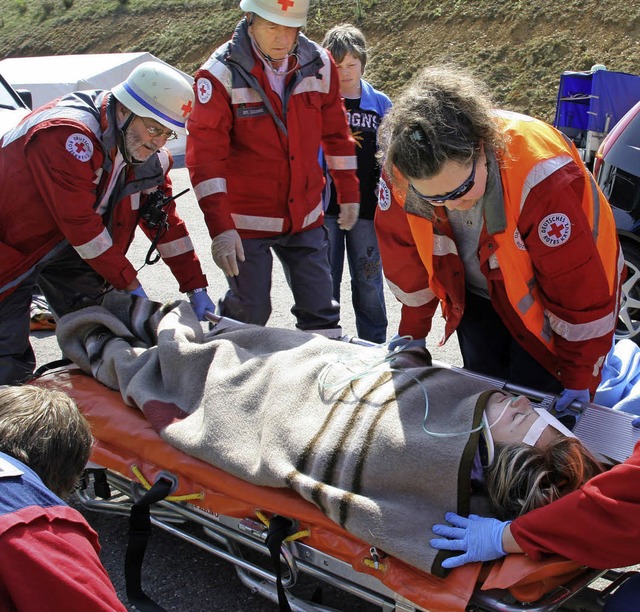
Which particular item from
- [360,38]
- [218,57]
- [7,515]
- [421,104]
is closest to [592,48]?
[360,38]

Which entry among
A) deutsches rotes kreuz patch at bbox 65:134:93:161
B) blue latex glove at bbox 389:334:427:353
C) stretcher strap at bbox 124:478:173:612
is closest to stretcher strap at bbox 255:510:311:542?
stretcher strap at bbox 124:478:173:612

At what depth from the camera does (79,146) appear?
319cm

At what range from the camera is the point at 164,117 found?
10.7ft

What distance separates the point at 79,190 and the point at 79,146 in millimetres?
187

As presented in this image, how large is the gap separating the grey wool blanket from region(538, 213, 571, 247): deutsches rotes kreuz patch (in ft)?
1.92

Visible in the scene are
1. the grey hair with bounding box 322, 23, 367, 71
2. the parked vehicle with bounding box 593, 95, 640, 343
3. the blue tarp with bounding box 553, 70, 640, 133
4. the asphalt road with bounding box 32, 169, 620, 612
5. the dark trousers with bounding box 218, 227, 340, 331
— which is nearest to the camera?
the asphalt road with bounding box 32, 169, 620, 612

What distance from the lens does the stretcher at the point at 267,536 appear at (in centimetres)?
208

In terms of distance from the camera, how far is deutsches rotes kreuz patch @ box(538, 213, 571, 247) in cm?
245

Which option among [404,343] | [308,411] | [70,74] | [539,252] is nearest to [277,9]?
[404,343]

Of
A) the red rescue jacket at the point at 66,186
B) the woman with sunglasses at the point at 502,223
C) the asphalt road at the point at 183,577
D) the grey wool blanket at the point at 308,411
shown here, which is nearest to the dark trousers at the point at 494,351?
the woman with sunglasses at the point at 502,223

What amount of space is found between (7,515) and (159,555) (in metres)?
1.75

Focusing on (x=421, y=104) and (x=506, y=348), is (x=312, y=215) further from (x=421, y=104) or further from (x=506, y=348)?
(x=421, y=104)

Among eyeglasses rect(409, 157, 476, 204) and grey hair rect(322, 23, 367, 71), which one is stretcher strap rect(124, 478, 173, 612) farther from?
grey hair rect(322, 23, 367, 71)

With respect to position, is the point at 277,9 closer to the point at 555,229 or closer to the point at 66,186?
the point at 66,186
